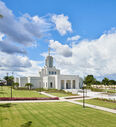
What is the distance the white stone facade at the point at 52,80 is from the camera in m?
58.2

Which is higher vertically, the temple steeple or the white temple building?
the temple steeple

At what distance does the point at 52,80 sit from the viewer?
197ft

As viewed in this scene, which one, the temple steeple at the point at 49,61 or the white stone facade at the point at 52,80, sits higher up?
the temple steeple at the point at 49,61

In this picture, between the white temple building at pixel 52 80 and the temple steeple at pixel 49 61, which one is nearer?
the white temple building at pixel 52 80

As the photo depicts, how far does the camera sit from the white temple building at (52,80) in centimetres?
5822

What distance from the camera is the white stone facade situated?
191 feet

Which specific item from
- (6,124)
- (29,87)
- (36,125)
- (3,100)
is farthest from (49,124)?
(29,87)

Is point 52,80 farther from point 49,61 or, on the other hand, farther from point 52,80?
point 49,61

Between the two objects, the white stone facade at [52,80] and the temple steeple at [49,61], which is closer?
the white stone facade at [52,80]

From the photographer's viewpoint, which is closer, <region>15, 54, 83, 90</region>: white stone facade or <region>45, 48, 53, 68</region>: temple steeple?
<region>15, 54, 83, 90</region>: white stone facade

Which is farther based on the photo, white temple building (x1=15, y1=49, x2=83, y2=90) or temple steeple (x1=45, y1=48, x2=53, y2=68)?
temple steeple (x1=45, y1=48, x2=53, y2=68)

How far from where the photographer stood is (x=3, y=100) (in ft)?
86.7

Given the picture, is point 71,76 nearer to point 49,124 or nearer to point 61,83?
point 61,83

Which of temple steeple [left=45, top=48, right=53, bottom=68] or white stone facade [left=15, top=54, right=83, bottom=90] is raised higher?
temple steeple [left=45, top=48, right=53, bottom=68]
